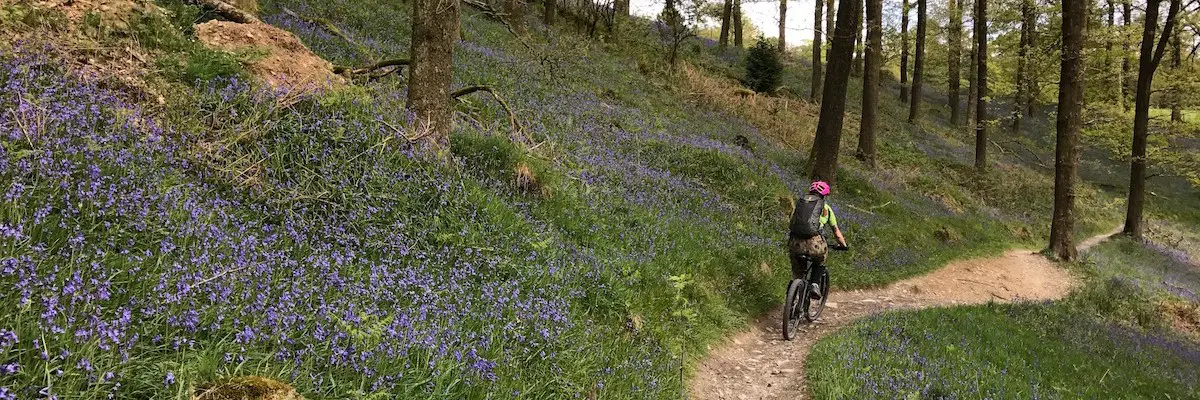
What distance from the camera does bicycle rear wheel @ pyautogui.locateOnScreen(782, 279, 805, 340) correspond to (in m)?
8.12

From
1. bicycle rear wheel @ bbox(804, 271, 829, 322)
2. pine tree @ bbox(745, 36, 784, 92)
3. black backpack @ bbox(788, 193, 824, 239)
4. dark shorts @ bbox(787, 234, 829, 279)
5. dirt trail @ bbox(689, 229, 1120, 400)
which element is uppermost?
pine tree @ bbox(745, 36, 784, 92)

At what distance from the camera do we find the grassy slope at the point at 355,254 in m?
2.79

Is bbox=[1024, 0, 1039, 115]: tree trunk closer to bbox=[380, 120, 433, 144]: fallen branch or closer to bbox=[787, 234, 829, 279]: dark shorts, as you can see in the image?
bbox=[787, 234, 829, 279]: dark shorts

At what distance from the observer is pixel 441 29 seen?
276 inches

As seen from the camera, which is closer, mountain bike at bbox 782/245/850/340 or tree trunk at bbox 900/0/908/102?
mountain bike at bbox 782/245/850/340

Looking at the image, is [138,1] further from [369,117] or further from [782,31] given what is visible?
[782,31]

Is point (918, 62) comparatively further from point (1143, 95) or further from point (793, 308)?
point (793, 308)

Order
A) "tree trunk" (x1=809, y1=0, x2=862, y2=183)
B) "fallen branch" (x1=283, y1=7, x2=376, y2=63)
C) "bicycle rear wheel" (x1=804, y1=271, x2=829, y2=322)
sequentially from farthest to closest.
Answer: "tree trunk" (x1=809, y1=0, x2=862, y2=183), "fallen branch" (x1=283, y1=7, x2=376, y2=63), "bicycle rear wheel" (x1=804, y1=271, x2=829, y2=322)

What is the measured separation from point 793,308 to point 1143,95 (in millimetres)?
18788

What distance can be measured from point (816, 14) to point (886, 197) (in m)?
21.2

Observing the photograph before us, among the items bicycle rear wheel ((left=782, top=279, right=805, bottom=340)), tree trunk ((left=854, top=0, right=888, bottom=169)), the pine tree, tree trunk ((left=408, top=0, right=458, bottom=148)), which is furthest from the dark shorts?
the pine tree

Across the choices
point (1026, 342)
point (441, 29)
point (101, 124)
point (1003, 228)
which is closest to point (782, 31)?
point (1003, 228)

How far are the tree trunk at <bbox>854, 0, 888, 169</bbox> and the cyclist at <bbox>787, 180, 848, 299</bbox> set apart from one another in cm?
1220

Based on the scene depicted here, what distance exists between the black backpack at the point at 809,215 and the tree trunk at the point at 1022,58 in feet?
48.9
